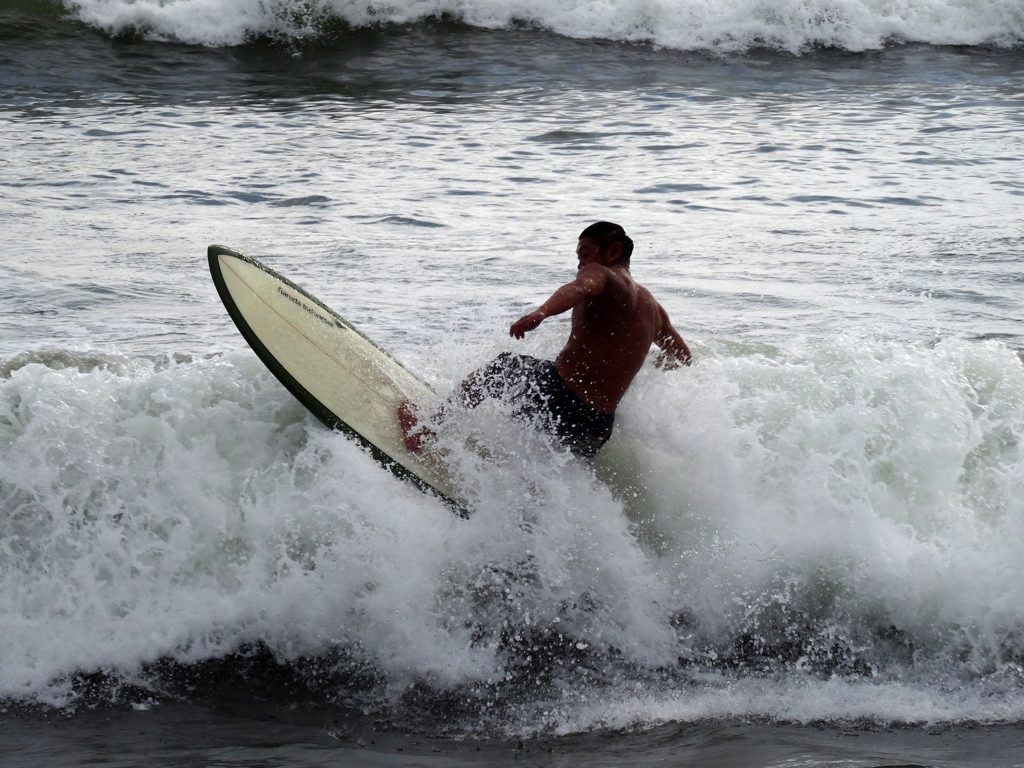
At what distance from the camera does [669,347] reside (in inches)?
183

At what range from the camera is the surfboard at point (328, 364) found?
171 inches

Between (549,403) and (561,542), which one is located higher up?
(549,403)

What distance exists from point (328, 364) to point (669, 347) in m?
1.52

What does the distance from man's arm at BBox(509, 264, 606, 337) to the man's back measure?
0.08 m

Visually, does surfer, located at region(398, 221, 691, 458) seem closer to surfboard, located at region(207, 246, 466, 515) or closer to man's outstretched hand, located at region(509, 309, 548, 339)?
surfboard, located at region(207, 246, 466, 515)

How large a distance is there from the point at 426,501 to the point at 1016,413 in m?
2.70

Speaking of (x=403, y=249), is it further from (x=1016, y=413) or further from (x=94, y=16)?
(x=94, y=16)

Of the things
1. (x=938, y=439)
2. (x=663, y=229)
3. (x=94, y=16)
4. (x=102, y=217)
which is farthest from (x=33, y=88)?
(x=938, y=439)

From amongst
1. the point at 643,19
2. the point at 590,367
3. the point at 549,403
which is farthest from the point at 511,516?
the point at 643,19

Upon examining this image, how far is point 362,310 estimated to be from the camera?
670 cm

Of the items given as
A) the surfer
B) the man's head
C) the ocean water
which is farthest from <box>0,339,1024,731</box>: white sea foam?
the man's head

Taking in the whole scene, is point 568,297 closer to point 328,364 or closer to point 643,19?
point 328,364

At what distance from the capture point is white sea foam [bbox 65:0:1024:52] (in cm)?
1617

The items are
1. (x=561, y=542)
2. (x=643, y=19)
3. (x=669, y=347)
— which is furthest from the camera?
(x=643, y=19)
